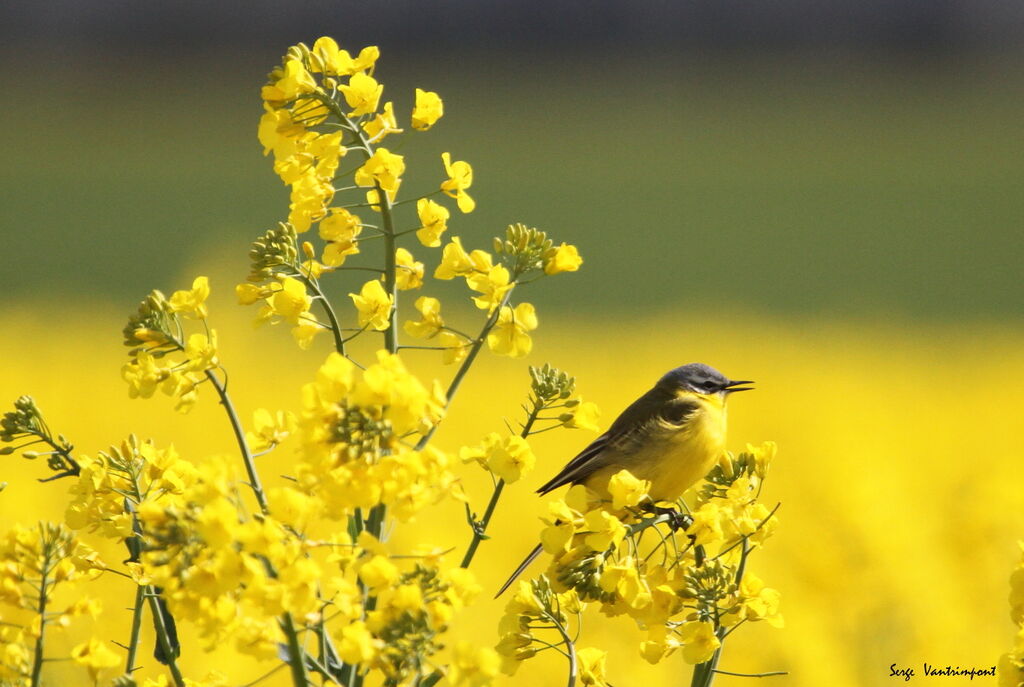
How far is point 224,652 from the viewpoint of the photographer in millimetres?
3561

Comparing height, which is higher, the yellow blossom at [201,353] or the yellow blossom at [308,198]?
the yellow blossom at [308,198]

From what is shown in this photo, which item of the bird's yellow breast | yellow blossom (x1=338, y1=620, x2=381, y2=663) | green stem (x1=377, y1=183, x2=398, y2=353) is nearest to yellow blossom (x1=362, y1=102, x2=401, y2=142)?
green stem (x1=377, y1=183, x2=398, y2=353)

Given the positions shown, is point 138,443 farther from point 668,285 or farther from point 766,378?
point 668,285

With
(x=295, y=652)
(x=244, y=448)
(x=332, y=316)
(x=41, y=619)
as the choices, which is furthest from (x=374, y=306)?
(x=41, y=619)

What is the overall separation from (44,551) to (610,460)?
1.32 metres

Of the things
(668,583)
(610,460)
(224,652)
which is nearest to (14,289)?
(224,652)

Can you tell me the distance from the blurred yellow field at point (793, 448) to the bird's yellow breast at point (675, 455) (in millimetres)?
867

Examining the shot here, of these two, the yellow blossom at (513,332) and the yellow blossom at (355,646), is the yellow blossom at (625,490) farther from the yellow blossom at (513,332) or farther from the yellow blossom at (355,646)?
the yellow blossom at (355,646)

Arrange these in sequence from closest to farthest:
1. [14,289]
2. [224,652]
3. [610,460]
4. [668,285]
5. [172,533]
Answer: [172,533]
[610,460]
[224,652]
[14,289]
[668,285]

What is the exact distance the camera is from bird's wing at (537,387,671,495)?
2877 millimetres

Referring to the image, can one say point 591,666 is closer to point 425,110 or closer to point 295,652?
point 295,652

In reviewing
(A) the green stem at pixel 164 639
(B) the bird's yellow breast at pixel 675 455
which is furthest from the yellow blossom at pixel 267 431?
(B) the bird's yellow breast at pixel 675 455

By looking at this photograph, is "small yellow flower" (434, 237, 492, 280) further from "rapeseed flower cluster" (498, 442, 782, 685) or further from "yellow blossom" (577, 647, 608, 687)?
"yellow blossom" (577, 647, 608, 687)

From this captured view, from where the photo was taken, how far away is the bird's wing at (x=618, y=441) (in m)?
2.88
